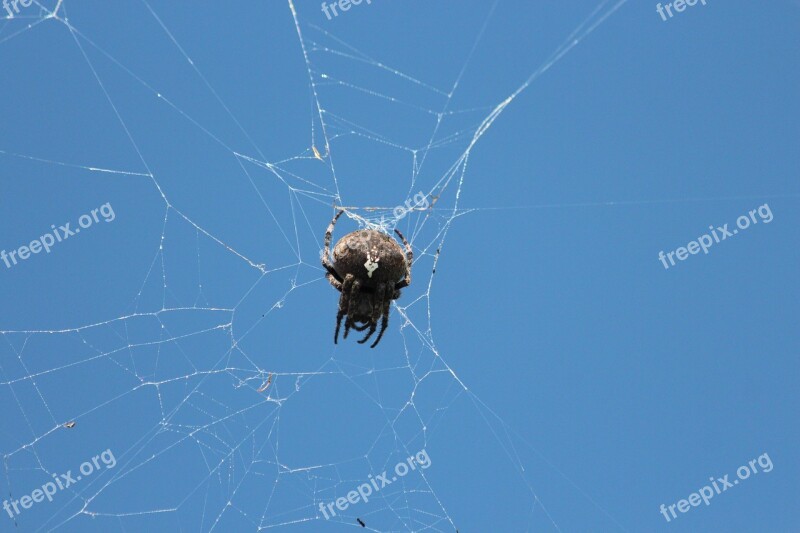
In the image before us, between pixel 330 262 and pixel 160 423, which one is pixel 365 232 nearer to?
pixel 330 262

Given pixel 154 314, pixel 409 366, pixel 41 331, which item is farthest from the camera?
pixel 409 366

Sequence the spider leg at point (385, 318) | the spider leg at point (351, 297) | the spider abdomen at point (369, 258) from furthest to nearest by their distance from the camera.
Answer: the spider leg at point (385, 318) < the spider leg at point (351, 297) < the spider abdomen at point (369, 258)

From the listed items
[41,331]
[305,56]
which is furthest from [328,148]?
[41,331]

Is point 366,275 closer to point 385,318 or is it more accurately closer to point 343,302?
point 343,302

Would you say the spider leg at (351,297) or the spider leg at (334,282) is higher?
the spider leg at (334,282)

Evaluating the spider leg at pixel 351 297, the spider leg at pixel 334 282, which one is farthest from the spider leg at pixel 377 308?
the spider leg at pixel 334 282

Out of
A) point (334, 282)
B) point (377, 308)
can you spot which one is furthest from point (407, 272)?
point (334, 282)

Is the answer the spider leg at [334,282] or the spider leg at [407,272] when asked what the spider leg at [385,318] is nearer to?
the spider leg at [407,272]
